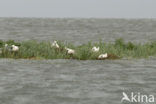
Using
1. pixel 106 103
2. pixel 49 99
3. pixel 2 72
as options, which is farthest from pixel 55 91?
pixel 2 72

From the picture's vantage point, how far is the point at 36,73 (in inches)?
455

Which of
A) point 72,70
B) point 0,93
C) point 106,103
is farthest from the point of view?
point 72,70

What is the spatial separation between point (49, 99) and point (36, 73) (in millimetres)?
3730

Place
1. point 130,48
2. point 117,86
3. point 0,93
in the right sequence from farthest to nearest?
1. point 130,48
2. point 117,86
3. point 0,93

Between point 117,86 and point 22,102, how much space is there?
2575mm

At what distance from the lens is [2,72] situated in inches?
460

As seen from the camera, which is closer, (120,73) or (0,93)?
(0,93)

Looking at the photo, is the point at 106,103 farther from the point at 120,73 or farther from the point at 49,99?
the point at 120,73

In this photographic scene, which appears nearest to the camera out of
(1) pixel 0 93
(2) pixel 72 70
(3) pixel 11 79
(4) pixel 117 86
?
(1) pixel 0 93

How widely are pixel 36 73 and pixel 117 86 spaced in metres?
2.98

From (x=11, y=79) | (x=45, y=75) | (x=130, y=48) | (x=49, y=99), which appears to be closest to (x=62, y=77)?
(x=45, y=75)

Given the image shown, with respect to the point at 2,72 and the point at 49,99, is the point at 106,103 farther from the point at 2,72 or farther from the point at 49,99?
the point at 2,72

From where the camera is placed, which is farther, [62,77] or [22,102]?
[62,77]

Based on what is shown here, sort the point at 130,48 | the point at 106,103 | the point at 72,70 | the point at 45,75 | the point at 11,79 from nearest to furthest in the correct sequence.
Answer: the point at 106,103
the point at 11,79
the point at 45,75
the point at 72,70
the point at 130,48
